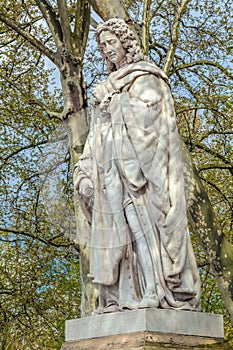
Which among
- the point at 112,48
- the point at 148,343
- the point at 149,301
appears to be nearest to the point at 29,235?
the point at 112,48

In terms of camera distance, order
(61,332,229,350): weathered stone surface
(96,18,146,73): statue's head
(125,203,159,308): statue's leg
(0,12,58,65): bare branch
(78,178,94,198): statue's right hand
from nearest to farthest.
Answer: (61,332,229,350): weathered stone surface, (125,203,159,308): statue's leg, (78,178,94,198): statue's right hand, (96,18,146,73): statue's head, (0,12,58,65): bare branch

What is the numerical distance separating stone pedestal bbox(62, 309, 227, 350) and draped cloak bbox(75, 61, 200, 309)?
0.49 ft

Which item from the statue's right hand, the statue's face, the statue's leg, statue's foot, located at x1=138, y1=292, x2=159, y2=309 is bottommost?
statue's foot, located at x1=138, y1=292, x2=159, y2=309

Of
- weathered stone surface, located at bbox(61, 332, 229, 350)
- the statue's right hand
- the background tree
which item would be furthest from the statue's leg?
the background tree

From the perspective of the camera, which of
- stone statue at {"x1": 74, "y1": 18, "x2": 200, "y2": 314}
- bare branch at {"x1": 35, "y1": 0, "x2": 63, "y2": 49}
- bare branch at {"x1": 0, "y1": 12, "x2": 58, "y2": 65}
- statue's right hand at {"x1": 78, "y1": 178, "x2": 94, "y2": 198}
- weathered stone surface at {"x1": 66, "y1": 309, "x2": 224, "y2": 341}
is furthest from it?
bare branch at {"x1": 35, "y1": 0, "x2": 63, "y2": 49}

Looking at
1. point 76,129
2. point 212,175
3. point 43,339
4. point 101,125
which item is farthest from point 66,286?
point 101,125

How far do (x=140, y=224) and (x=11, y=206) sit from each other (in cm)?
1153

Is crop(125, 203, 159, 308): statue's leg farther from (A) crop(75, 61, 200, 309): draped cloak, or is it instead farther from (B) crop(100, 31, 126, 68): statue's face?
(B) crop(100, 31, 126, 68): statue's face

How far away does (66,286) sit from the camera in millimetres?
18422

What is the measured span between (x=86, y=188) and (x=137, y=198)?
498mm

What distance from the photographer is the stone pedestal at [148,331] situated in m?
5.79

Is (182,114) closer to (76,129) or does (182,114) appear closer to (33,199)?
(33,199)

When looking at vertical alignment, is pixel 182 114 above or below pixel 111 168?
above

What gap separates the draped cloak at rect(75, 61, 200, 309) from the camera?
20.4 ft
